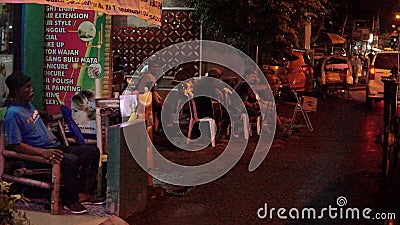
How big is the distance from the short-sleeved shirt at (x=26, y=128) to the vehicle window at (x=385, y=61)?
1556 centimetres

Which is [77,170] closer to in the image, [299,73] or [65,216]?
[65,216]

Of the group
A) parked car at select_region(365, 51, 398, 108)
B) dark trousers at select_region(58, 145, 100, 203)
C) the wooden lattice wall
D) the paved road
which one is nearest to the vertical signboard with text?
dark trousers at select_region(58, 145, 100, 203)

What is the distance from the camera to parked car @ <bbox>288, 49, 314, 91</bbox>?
23.5 m

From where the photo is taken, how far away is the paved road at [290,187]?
769 cm

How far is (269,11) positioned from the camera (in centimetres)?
1627

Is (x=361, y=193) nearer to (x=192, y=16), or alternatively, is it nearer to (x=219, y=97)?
(x=219, y=97)

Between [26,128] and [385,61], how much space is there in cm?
1625

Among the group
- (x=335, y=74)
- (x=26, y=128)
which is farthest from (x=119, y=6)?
(x=335, y=74)

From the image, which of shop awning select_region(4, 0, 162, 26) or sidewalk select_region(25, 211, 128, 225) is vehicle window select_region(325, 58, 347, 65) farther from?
sidewalk select_region(25, 211, 128, 225)

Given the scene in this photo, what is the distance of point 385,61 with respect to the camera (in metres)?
21.2

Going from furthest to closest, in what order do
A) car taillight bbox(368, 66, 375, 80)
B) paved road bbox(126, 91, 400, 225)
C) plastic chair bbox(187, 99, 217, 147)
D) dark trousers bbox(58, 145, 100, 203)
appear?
car taillight bbox(368, 66, 375, 80), plastic chair bbox(187, 99, 217, 147), paved road bbox(126, 91, 400, 225), dark trousers bbox(58, 145, 100, 203)

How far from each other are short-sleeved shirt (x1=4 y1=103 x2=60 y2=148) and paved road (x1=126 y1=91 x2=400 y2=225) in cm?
124

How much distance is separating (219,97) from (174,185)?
4.12 m

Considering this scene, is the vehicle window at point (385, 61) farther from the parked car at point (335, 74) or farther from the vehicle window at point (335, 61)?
the vehicle window at point (335, 61)
